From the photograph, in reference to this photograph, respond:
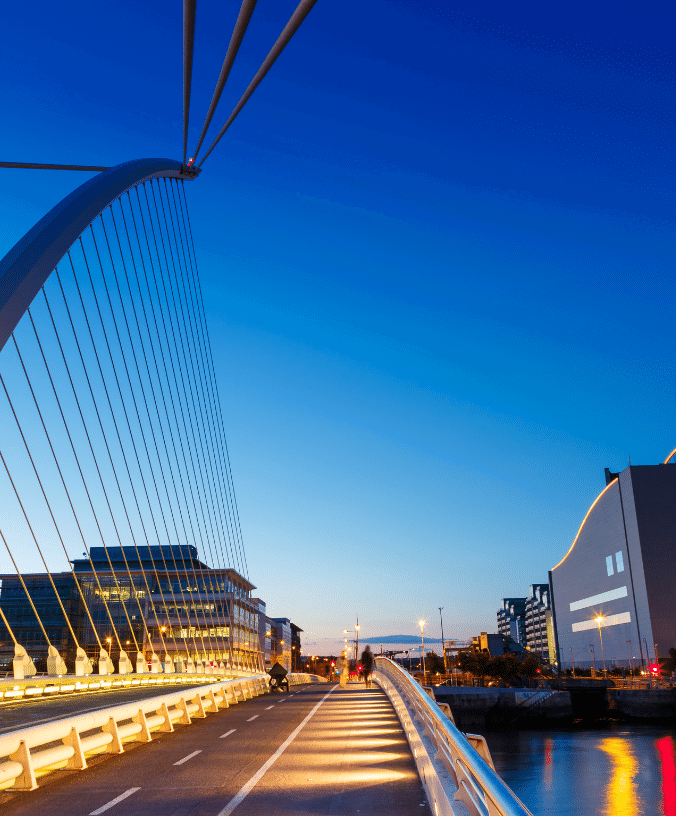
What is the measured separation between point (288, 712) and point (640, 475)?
9113 cm

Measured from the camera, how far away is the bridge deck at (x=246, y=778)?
9.22 m

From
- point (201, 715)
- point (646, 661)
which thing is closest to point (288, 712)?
point (201, 715)

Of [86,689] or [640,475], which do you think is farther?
[640,475]

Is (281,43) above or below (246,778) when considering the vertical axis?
above

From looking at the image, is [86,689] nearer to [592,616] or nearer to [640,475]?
[640,475]

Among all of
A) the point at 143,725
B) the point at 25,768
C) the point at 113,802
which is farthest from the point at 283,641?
the point at 113,802

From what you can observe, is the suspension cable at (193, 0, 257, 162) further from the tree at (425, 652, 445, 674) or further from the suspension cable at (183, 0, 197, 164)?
the tree at (425, 652, 445, 674)

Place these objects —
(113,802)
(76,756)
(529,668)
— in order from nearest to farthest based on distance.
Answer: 1. (113,802)
2. (76,756)
3. (529,668)

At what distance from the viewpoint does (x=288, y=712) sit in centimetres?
2564

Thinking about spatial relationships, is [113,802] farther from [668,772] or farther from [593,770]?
[593,770]

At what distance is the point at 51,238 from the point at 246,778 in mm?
12356

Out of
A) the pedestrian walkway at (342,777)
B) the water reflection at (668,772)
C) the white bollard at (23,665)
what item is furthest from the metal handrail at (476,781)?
the water reflection at (668,772)

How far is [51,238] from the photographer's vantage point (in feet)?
57.6

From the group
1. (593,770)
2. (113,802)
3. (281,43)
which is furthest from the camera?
(593,770)
